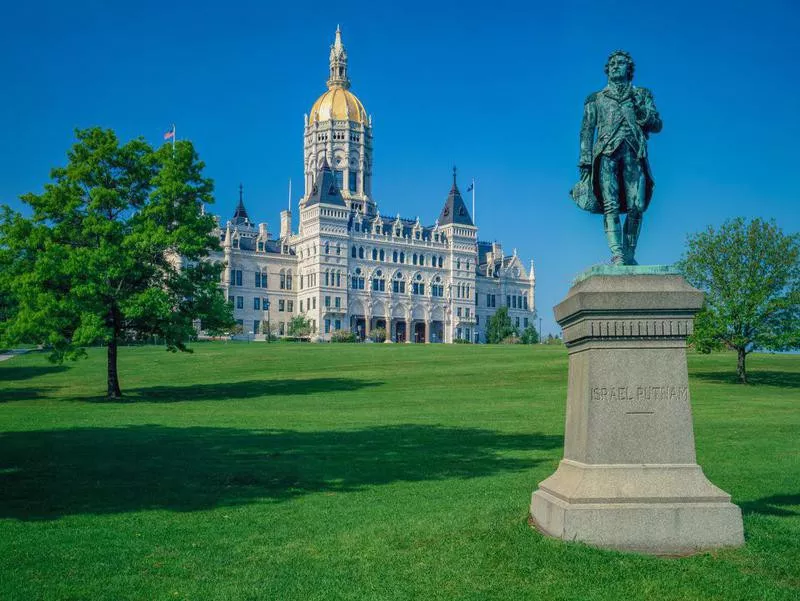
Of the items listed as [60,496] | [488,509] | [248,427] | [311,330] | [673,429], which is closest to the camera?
[673,429]

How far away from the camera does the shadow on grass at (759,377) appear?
1604 inches

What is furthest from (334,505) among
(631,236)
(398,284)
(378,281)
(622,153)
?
(398,284)

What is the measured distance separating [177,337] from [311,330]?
268ft

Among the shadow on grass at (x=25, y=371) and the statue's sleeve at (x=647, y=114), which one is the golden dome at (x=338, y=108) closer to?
the shadow on grass at (x=25, y=371)

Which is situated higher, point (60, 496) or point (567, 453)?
point (567, 453)

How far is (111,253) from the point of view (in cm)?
3177

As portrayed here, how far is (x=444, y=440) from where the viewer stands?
61.4 feet

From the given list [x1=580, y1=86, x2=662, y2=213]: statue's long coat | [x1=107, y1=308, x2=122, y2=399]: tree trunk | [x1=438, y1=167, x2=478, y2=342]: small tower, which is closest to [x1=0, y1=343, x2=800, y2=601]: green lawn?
[x1=580, y1=86, x2=662, y2=213]: statue's long coat

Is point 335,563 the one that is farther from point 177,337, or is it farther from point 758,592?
point 177,337

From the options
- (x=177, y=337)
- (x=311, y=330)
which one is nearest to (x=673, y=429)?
(x=177, y=337)

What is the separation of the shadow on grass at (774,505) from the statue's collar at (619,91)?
16.9 feet

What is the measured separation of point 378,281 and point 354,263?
5294 mm

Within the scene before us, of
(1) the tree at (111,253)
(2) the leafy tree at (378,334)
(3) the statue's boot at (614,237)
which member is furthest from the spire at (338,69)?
(3) the statue's boot at (614,237)

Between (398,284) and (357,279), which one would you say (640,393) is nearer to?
(357,279)
